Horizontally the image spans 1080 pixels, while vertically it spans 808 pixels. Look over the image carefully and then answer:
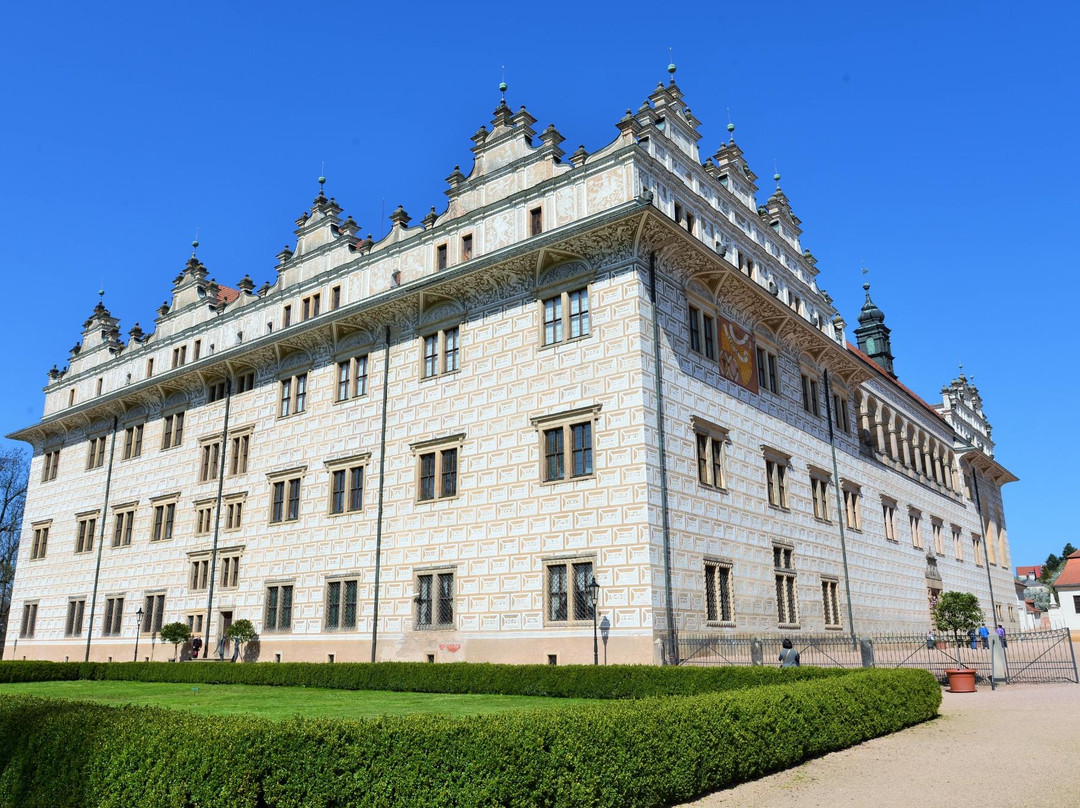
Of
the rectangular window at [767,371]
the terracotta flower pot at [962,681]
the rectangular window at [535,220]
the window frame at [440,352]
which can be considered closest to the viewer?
the terracotta flower pot at [962,681]

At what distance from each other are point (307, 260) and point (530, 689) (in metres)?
20.4

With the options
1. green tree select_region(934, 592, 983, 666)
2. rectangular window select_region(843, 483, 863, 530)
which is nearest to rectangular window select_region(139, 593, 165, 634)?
rectangular window select_region(843, 483, 863, 530)

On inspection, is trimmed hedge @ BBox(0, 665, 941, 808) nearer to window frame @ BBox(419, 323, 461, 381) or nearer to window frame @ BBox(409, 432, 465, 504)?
window frame @ BBox(409, 432, 465, 504)

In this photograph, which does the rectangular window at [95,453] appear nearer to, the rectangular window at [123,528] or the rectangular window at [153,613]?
the rectangular window at [123,528]

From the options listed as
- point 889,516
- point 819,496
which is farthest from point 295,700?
point 889,516

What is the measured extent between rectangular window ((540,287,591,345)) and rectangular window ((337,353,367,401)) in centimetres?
814

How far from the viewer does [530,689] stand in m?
20.8

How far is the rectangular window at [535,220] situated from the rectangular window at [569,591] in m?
10.0

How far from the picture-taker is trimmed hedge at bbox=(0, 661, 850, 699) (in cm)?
1722

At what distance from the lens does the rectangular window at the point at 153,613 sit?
35.1 m

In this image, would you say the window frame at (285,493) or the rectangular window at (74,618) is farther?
the rectangular window at (74,618)

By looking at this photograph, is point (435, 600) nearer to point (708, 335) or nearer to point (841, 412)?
point (708, 335)

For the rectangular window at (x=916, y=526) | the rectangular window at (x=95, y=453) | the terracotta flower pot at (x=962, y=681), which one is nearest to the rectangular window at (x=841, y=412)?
the rectangular window at (x=916, y=526)

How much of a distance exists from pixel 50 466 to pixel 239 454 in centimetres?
1760
